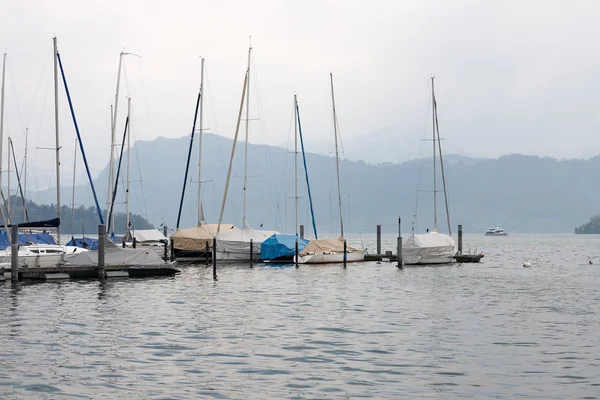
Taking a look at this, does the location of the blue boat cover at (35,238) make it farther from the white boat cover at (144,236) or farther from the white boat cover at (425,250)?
the white boat cover at (425,250)

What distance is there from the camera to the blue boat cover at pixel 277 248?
225ft

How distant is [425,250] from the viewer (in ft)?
227

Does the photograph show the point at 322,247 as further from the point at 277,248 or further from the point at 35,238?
the point at 35,238

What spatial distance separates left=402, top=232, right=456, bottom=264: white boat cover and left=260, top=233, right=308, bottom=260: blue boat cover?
954 cm

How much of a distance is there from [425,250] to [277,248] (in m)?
13.1

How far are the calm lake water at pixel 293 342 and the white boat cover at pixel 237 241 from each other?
20.4 metres

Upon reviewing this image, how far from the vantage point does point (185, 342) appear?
2495 centimetres

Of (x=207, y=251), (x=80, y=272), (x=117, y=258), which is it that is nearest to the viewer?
(x=80, y=272)

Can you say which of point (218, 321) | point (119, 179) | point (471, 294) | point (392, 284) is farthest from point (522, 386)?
point (119, 179)

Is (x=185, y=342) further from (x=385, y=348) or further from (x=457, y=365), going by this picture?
(x=457, y=365)

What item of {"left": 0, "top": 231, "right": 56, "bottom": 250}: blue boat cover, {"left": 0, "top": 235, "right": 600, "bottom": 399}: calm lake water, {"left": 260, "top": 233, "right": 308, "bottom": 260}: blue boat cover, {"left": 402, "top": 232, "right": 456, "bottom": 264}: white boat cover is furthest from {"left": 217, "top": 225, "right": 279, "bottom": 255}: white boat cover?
{"left": 0, "top": 235, "right": 600, "bottom": 399}: calm lake water

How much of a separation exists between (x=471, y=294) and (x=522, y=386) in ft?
83.7

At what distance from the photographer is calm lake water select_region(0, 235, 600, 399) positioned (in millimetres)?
18562

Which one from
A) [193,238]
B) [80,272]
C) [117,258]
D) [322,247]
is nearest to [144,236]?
[193,238]
